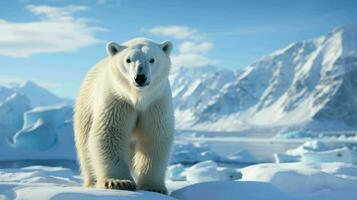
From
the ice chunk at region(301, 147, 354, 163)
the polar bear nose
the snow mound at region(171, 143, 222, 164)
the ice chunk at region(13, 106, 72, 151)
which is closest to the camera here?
the polar bear nose

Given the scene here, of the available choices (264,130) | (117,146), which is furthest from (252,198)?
(264,130)

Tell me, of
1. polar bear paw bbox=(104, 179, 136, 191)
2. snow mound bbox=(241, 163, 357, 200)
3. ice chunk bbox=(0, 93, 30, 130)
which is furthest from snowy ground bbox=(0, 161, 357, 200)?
ice chunk bbox=(0, 93, 30, 130)

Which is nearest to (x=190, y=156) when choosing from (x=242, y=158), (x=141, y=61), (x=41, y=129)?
(x=242, y=158)

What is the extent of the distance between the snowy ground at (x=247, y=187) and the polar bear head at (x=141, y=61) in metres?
0.75

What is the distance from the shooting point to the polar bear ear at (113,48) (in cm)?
352

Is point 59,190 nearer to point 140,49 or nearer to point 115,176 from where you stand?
point 115,176

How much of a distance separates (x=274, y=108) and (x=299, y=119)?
3125cm

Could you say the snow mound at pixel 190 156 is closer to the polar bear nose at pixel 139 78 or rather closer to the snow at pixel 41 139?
the snow at pixel 41 139

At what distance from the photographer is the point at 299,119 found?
163 meters

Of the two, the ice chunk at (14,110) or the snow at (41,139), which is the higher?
the ice chunk at (14,110)

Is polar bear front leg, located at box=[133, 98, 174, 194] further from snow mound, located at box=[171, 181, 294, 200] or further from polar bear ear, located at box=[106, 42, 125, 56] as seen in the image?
polar bear ear, located at box=[106, 42, 125, 56]

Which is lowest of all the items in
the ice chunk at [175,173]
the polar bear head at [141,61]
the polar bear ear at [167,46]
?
the polar bear head at [141,61]

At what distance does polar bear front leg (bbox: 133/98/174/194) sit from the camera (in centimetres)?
356

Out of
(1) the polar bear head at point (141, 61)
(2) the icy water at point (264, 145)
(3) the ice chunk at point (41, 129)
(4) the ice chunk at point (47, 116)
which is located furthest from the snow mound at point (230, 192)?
(2) the icy water at point (264, 145)
